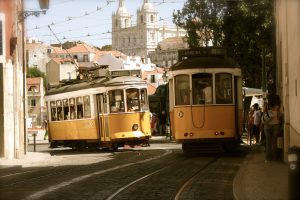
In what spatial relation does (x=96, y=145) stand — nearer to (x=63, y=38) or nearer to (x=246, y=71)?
(x=63, y=38)

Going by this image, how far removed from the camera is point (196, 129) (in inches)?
823

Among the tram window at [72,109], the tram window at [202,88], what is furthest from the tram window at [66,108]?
the tram window at [202,88]

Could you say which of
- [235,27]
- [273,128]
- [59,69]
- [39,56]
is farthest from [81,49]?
[273,128]

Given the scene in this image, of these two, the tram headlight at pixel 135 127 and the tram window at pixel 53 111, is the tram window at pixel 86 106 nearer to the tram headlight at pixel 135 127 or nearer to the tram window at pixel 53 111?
the tram headlight at pixel 135 127

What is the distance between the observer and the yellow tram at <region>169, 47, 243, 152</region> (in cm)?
2091

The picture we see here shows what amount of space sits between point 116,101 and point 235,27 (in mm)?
12961

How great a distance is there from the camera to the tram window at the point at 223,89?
2103 centimetres

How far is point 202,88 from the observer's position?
21.2 m

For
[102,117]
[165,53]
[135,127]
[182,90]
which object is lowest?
[135,127]

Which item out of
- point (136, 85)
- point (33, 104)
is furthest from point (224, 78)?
point (33, 104)

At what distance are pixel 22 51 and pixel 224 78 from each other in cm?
930

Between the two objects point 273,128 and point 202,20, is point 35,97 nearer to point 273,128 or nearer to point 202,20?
point 202,20

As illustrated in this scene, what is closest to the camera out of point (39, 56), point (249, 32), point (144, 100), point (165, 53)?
point (144, 100)

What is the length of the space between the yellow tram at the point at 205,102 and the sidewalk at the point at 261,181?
11.0ft
